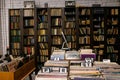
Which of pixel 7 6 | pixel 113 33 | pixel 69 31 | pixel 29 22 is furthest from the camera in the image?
pixel 7 6

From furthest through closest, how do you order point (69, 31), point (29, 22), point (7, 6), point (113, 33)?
point (7, 6)
point (29, 22)
point (69, 31)
point (113, 33)

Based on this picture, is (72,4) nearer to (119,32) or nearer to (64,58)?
(119,32)

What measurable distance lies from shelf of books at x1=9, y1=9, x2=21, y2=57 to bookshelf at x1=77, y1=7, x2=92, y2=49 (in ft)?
6.55

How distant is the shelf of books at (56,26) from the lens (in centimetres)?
667

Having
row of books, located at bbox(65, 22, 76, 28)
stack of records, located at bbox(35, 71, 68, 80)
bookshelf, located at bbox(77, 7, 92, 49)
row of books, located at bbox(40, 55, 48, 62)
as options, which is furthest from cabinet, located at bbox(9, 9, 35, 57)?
stack of records, located at bbox(35, 71, 68, 80)

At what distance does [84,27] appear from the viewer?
22.1 feet

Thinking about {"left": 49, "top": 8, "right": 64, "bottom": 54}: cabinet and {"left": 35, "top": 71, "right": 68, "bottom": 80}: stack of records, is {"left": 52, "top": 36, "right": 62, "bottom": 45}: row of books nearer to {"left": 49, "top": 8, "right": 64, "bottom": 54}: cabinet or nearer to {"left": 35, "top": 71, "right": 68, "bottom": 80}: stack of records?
{"left": 49, "top": 8, "right": 64, "bottom": 54}: cabinet

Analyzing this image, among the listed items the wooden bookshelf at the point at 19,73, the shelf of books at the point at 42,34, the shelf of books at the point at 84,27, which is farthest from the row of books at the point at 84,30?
the wooden bookshelf at the point at 19,73

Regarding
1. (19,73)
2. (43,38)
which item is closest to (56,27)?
(43,38)

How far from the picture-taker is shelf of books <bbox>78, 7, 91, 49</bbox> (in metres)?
6.63

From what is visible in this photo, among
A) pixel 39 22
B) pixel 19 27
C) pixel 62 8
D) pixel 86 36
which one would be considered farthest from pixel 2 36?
pixel 86 36

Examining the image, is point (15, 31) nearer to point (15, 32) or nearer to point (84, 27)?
point (15, 32)

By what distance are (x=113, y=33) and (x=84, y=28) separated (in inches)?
37.0

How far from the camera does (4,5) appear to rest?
23.9ft
